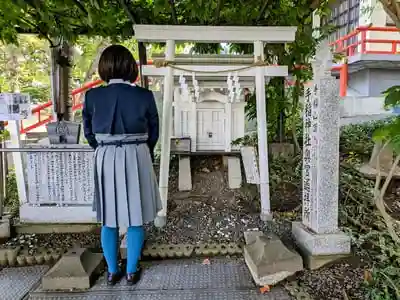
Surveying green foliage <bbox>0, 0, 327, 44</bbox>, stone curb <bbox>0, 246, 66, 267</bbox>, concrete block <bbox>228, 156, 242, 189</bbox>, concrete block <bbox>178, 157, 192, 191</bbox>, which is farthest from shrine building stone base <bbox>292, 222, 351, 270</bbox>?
green foliage <bbox>0, 0, 327, 44</bbox>

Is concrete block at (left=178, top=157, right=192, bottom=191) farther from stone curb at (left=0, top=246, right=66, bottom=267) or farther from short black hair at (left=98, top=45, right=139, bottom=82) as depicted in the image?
short black hair at (left=98, top=45, right=139, bottom=82)

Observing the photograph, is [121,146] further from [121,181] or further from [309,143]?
[309,143]

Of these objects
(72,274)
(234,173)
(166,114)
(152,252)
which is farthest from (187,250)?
(234,173)

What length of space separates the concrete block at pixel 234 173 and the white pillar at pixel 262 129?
2.57 ft

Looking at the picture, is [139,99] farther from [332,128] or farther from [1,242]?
[1,242]

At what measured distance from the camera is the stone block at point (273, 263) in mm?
2502

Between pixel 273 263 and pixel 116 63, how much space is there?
6.07ft

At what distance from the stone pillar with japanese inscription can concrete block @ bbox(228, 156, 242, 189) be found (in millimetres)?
1572

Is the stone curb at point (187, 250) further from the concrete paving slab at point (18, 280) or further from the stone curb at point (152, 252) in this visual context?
the concrete paving slab at point (18, 280)

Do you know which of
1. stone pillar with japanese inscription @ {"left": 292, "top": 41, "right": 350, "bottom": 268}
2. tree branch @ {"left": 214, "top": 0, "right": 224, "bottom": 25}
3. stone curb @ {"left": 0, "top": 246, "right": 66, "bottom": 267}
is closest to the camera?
stone pillar with japanese inscription @ {"left": 292, "top": 41, "right": 350, "bottom": 268}

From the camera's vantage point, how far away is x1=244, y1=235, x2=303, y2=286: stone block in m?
2.50

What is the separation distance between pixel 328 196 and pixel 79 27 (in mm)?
3624

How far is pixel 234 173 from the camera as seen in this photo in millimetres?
4367

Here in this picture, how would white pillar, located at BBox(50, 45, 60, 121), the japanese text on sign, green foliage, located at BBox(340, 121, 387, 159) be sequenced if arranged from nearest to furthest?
1. the japanese text on sign
2. white pillar, located at BBox(50, 45, 60, 121)
3. green foliage, located at BBox(340, 121, 387, 159)
